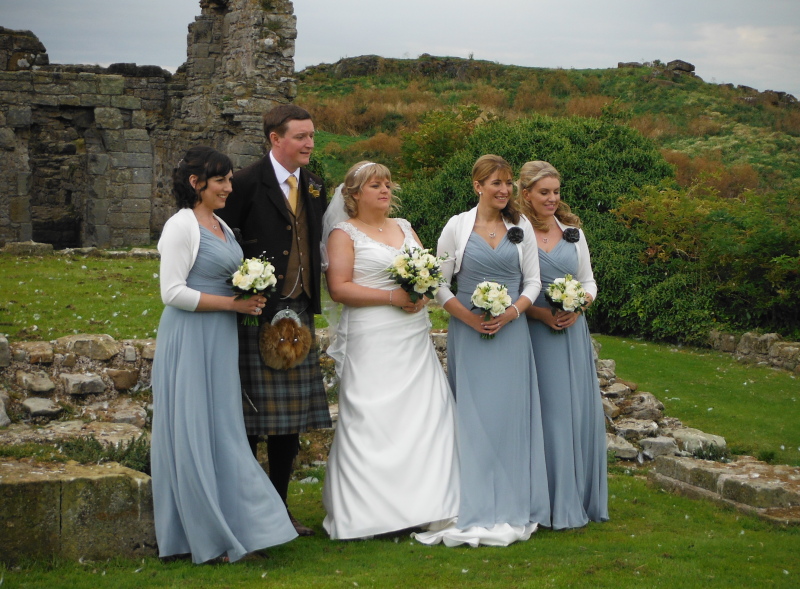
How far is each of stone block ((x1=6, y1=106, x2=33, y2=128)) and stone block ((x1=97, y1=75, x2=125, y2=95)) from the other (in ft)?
5.20

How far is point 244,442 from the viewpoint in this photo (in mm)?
5031

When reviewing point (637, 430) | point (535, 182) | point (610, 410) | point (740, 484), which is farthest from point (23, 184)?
point (740, 484)

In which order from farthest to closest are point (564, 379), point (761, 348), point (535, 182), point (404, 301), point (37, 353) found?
point (761, 348)
point (37, 353)
point (535, 182)
point (564, 379)
point (404, 301)

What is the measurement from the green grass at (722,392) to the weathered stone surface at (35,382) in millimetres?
6522

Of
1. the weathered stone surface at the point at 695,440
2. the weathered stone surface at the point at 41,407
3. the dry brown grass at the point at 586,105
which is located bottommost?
the weathered stone surface at the point at 695,440

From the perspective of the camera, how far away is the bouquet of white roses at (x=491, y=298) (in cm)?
558

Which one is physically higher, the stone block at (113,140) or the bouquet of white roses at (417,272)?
the stone block at (113,140)

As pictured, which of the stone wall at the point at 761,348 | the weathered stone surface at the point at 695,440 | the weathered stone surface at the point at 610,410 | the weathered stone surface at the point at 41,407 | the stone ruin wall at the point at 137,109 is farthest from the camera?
the stone ruin wall at the point at 137,109

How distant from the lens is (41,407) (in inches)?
297

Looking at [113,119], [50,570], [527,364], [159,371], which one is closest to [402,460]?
[527,364]

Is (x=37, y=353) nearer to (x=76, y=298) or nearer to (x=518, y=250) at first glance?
(x=76, y=298)

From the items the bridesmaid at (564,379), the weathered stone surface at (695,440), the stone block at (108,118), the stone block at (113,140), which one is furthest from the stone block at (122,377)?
the stone block at (108,118)

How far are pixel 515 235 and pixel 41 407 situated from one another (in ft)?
14.1

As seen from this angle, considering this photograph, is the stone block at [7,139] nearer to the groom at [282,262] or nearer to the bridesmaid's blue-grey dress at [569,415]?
the groom at [282,262]
